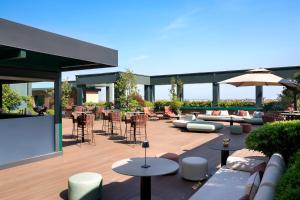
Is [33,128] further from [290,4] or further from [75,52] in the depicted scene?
[290,4]

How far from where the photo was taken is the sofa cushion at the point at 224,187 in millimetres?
3770

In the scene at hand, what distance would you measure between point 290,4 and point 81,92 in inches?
794

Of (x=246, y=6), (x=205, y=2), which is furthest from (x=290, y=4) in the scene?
(x=205, y=2)

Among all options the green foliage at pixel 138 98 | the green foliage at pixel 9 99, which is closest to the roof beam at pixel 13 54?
the green foliage at pixel 9 99

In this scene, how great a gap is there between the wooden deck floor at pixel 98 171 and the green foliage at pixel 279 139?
1564mm

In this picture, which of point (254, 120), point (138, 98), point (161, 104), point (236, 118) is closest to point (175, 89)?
point (161, 104)

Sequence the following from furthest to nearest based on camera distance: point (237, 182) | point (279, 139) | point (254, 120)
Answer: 1. point (254, 120)
2. point (279, 139)
3. point (237, 182)

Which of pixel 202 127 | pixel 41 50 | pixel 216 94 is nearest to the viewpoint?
pixel 41 50

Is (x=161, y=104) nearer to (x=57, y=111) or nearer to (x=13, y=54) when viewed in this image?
(x=57, y=111)

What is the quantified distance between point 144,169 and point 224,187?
49.7 inches

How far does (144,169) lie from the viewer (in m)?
3.94

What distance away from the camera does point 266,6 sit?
28.4 feet

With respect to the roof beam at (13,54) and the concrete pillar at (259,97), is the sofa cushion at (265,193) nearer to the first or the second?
the roof beam at (13,54)

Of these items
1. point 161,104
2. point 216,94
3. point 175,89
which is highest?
point 175,89
